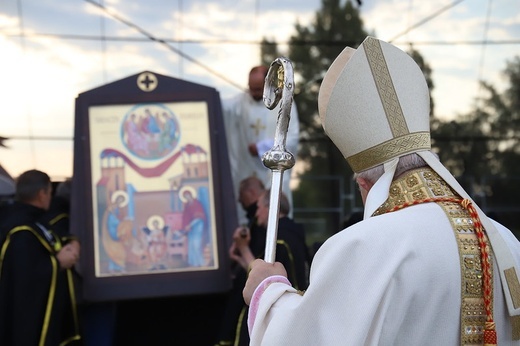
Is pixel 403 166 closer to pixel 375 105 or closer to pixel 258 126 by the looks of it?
pixel 375 105

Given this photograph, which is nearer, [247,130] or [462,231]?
[462,231]

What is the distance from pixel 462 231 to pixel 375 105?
40 cm

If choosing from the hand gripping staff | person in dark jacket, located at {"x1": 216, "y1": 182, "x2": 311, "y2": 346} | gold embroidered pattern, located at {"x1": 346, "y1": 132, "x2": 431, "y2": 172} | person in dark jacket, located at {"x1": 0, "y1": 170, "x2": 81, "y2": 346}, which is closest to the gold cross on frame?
person in dark jacket, located at {"x1": 216, "y1": 182, "x2": 311, "y2": 346}

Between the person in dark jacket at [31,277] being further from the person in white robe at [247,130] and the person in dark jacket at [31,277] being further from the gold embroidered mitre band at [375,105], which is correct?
the gold embroidered mitre band at [375,105]

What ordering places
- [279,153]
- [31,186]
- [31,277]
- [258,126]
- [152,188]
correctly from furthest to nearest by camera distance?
[258,126], [152,188], [31,186], [31,277], [279,153]

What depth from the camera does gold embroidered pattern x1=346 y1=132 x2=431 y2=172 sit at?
2.25 metres

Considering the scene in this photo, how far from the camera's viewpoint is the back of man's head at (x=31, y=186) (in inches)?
200

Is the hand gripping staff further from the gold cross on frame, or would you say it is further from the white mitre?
the gold cross on frame

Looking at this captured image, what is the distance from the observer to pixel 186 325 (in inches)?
233

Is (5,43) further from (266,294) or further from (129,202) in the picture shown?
(266,294)

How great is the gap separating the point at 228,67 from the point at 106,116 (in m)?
3.74

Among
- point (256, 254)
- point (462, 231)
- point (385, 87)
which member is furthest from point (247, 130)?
point (462, 231)

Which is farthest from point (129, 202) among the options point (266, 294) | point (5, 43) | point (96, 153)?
point (5, 43)

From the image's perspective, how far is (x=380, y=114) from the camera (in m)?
2.28
